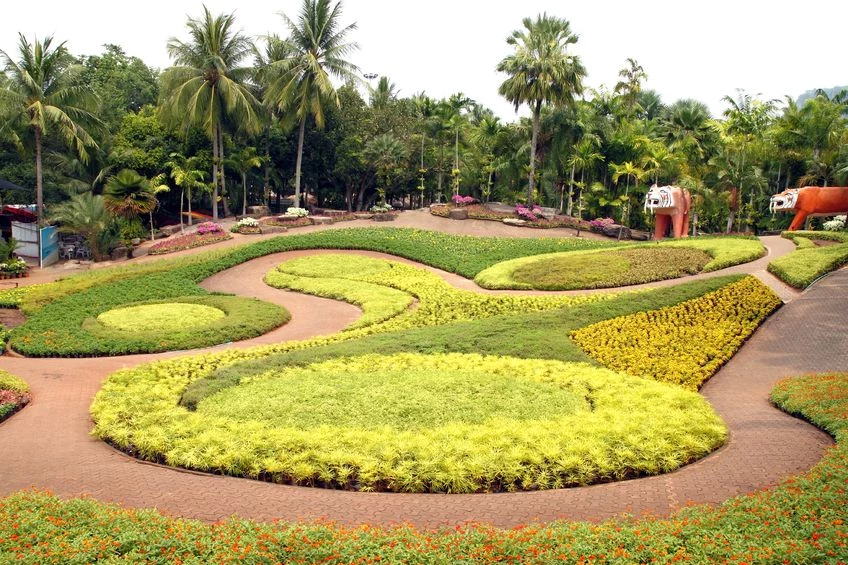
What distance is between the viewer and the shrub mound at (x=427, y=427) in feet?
28.1

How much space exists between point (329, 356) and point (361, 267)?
11693 millimetres

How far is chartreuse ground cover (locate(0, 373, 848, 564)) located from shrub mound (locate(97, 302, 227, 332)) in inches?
423

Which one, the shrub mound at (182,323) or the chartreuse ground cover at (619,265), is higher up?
the chartreuse ground cover at (619,265)

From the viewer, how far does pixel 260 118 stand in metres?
41.7

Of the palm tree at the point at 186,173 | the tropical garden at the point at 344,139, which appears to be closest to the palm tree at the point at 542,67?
the tropical garden at the point at 344,139

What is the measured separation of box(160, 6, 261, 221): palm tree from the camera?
124 ft

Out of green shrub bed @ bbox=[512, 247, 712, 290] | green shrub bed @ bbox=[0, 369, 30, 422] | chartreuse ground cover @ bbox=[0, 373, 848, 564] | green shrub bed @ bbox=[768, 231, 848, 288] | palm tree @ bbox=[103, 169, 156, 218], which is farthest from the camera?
palm tree @ bbox=[103, 169, 156, 218]

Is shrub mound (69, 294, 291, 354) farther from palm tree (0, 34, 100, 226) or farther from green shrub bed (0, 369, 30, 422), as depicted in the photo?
palm tree (0, 34, 100, 226)

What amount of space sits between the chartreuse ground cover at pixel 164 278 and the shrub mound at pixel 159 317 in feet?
2.06

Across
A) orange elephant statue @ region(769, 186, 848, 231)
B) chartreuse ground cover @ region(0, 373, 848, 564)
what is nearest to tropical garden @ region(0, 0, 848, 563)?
chartreuse ground cover @ region(0, 373, 848, 564)

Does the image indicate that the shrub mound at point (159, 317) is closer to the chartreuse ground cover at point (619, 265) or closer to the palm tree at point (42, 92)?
the chartreuse ground cover at point (619, 265)

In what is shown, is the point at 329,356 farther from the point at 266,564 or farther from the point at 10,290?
the point at 10,290

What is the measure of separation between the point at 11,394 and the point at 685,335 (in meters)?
13.9

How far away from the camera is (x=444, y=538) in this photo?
20.9ft
